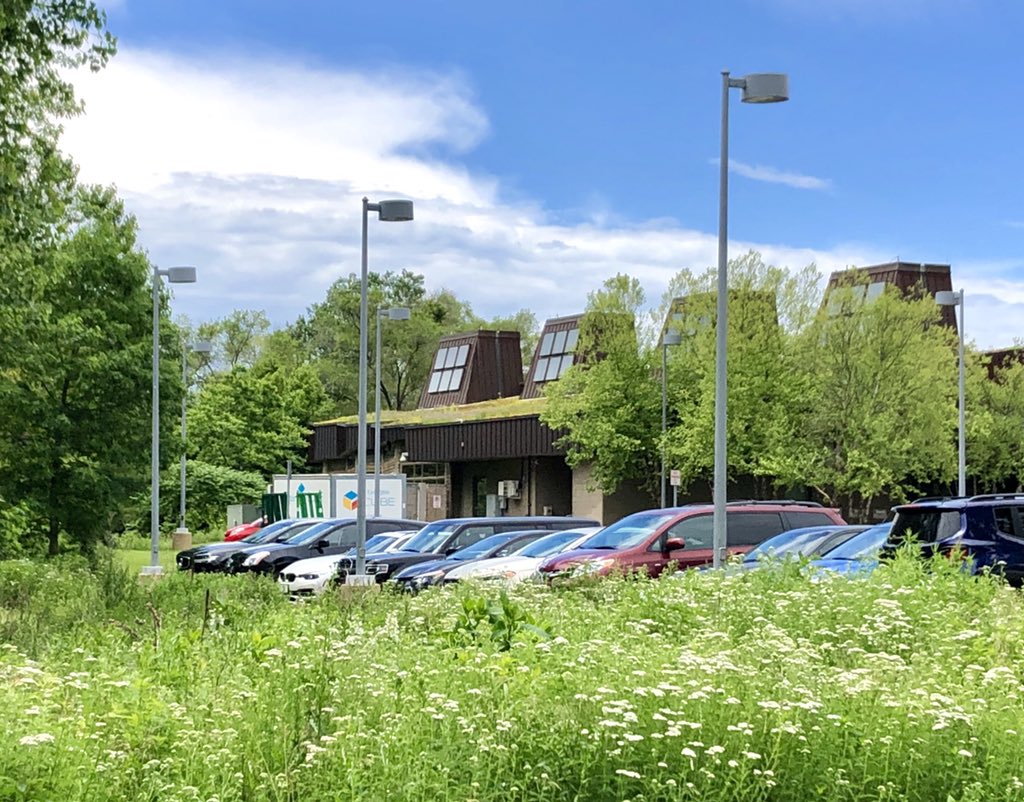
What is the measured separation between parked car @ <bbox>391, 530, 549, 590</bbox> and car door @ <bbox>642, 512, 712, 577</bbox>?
337 centimetres

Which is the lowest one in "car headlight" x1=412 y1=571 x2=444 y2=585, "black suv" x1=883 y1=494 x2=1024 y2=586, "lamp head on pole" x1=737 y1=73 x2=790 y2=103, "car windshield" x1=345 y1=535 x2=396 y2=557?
"car headlight" x1=412 y1=571 x2=444 y2=585

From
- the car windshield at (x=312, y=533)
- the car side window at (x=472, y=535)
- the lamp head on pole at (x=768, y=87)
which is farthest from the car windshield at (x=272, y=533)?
the lamp head on pole at (x=768, y=87)

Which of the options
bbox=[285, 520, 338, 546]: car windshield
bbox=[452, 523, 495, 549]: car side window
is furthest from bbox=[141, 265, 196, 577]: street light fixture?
bbox=[452, 523, 495, 549]: car side window

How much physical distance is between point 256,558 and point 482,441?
28948 mm

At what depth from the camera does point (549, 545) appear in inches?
906

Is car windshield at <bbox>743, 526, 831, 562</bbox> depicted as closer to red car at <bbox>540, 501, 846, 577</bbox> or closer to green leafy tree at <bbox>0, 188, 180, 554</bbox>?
red car at <bbox>540, 501, 846, 577</bbox>

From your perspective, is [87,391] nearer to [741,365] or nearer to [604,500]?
[741,365]

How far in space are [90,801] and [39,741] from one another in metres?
0.31

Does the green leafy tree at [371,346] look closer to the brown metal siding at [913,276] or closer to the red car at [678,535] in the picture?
the brown metal siding at [913,276]

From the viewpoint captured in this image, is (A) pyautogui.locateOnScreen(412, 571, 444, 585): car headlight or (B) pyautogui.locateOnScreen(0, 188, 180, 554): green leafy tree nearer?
(A) pyautogui.locateOnScreen(412, 571, 444, 585): car headlight

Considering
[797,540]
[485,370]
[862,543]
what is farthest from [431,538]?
[485,370]

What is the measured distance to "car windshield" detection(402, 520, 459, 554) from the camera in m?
27.3

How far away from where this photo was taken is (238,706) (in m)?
6.68

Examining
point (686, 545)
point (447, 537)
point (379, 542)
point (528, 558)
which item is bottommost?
point (379, 542)
